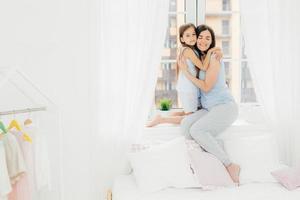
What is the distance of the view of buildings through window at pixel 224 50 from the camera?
335cm

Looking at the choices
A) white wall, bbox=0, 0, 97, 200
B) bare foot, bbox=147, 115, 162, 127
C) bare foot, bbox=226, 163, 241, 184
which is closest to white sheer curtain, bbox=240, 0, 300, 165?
bare foot, bbox=226, 163, 241, 184

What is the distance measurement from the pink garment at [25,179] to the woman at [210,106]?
1148 millimetres

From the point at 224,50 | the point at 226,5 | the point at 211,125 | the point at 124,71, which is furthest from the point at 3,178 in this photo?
the point at 226,5

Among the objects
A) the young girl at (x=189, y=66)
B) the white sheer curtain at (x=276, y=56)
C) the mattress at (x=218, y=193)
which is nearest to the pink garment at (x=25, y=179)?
the mattress at (x=218, y=193)

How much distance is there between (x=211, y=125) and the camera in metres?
3.00

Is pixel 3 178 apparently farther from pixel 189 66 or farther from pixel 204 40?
pixel 204 40

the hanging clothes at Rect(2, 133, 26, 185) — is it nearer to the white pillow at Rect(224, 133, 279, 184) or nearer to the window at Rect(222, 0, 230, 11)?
the white pillow at Rect(224, 133, 279, 184)

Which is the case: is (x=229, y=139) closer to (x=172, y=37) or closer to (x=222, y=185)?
(x=222, y=185)

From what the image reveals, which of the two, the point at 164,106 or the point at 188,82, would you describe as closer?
the point at 188,82

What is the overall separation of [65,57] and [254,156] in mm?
1430

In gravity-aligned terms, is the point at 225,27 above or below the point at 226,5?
below

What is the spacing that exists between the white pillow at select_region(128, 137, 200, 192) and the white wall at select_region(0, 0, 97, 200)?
0.44 meters

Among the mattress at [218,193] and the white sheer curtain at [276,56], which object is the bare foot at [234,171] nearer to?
the mattress at [218,193]

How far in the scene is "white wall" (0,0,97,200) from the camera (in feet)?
9.45
